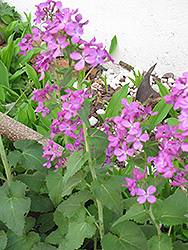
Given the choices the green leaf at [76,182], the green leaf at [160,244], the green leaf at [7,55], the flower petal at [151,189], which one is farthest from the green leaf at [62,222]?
the green leaf at [7,55]

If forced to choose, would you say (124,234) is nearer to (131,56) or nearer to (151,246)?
(151,246)

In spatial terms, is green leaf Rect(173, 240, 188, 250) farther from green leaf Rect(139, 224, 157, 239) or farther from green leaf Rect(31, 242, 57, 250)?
green leaf Rect(31, 242, 57, 250)

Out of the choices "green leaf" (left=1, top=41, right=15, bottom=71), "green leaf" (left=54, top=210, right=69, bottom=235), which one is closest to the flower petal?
"green leaf" (left=54, top=210, right=69, bottom=235)

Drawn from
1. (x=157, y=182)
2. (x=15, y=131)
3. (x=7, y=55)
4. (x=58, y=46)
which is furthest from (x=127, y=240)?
(x=7, y=55)

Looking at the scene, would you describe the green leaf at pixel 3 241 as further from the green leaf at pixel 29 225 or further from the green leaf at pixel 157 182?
the green leaf at pixel 157 182

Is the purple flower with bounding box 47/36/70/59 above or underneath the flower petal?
above

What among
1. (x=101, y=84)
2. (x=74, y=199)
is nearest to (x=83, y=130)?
(x=74, y=199)
